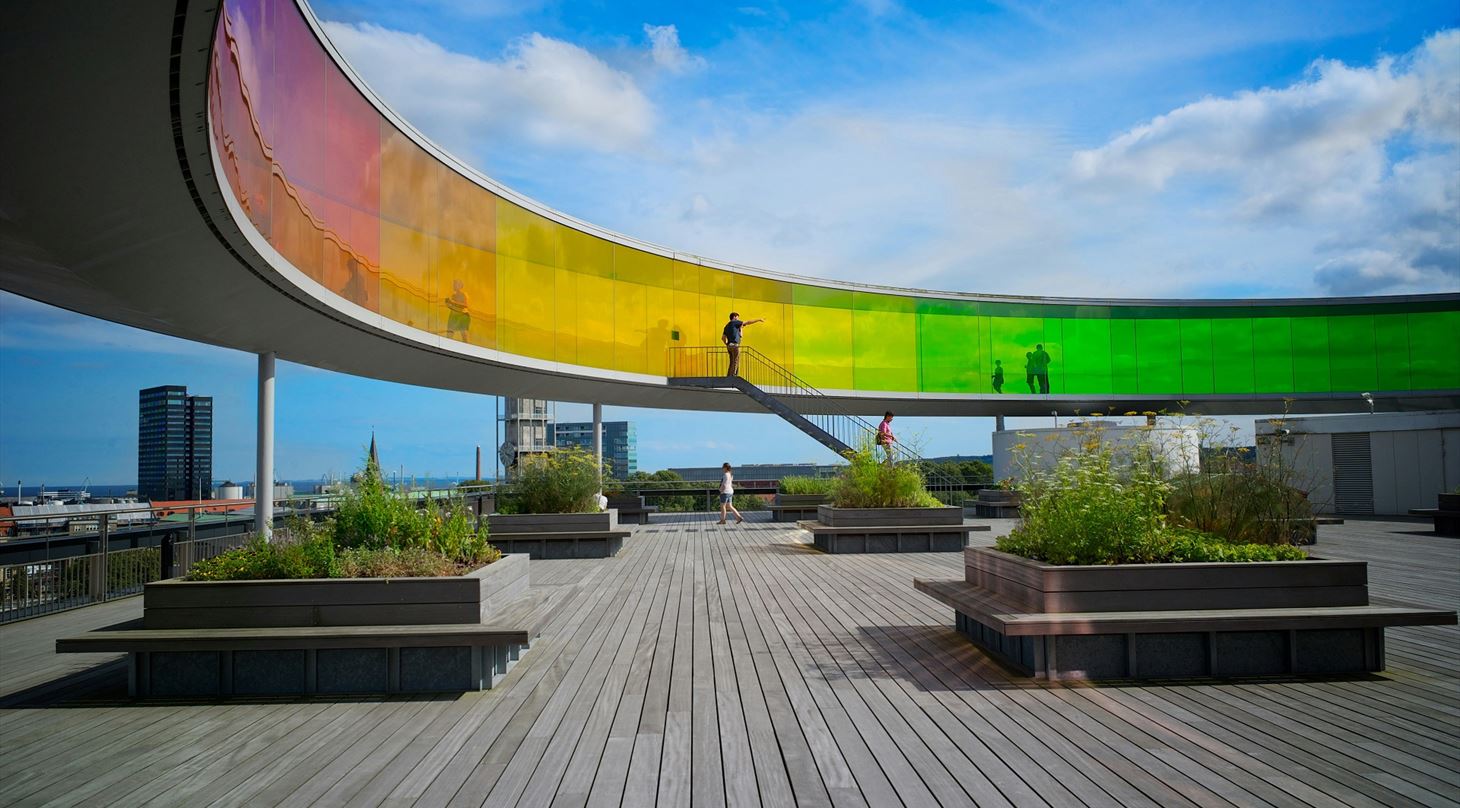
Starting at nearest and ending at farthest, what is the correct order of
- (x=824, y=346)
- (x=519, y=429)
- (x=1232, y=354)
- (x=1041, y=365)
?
(x=824, y=346)
(x=1041, y=365)
(x=1232, y=354)
(x=519, y=429)

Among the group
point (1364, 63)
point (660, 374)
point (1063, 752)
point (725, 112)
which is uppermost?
point (1364, 63)

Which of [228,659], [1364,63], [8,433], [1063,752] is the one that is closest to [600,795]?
[1063,752]

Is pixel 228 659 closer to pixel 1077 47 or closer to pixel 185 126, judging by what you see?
pixel 185 126

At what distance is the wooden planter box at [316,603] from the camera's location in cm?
552

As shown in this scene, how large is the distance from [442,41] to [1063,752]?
14.6m

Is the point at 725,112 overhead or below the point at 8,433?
overhead

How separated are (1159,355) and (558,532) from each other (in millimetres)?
22102

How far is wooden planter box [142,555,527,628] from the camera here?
5.52 metres

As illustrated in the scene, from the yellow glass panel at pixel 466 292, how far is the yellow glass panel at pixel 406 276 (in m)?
0.37

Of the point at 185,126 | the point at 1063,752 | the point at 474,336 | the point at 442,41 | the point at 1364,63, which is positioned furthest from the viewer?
the point at 1364,63

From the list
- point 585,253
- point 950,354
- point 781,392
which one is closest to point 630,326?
point 585,253

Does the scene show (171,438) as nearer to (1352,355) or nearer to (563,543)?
(563,543)

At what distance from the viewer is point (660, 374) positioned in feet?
68.5

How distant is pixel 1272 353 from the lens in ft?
88.6
